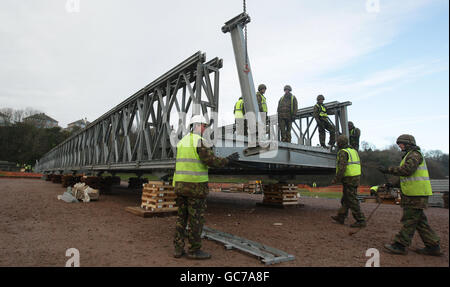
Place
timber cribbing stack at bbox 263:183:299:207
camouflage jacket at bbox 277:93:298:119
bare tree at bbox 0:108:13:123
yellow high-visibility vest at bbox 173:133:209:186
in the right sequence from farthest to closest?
bare tree at bbox 0:108:13:123
timber cribbing stack at bbox 263:183:299:207
camouflage jacket at bbox 277:93:298:119
yellow high-visibility vest at bbox 173:133:209:186

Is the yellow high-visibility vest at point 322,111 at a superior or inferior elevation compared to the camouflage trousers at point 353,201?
superior

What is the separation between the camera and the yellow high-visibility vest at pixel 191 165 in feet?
12.2

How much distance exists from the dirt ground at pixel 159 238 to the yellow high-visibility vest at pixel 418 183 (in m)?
0.99

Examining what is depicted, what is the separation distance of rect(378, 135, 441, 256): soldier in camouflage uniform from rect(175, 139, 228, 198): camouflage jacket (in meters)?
2.89

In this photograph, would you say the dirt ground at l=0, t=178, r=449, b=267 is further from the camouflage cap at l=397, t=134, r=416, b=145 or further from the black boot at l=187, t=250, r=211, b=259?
the camouflage cap at l=397, t=134, r=416, b=145

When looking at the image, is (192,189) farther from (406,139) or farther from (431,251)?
(431,251)

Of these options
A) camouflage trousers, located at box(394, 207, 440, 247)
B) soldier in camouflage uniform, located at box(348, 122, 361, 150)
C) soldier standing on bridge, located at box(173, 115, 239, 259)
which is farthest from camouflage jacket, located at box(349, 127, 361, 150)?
soldier standing on bridge, located at box(173, 115, 239, 259)

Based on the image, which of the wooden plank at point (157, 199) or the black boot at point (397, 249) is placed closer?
the black boot at point (397, 249)

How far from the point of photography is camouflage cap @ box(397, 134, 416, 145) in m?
4.27

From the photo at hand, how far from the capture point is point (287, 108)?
7848 millimetres

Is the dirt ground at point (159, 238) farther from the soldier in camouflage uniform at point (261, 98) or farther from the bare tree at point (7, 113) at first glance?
the bare tree at point (7, 113)

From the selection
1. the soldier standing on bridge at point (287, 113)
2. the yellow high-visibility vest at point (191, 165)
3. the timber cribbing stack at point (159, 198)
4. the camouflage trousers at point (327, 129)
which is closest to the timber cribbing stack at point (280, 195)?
the camouflage trousers at point (327, 129)
